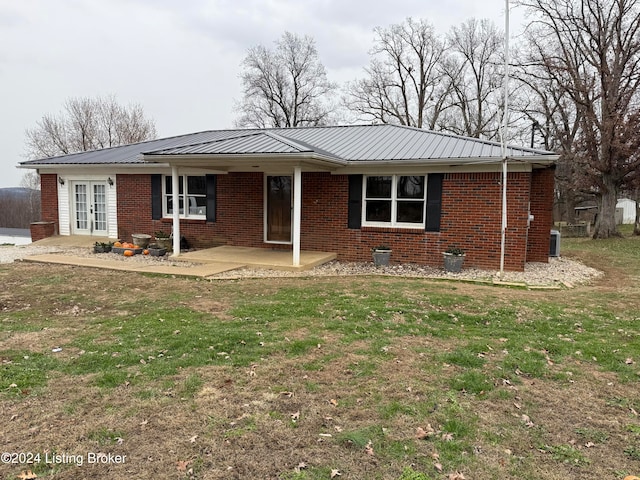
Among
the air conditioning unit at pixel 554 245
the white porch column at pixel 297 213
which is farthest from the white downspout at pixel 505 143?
the white porch column at pixel 297 213

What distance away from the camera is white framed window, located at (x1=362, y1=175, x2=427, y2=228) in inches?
420

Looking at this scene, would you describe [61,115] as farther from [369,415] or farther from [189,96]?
[369,415]

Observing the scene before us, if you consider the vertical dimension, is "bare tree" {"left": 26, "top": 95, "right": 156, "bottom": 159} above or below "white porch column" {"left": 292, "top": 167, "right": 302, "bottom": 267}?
above

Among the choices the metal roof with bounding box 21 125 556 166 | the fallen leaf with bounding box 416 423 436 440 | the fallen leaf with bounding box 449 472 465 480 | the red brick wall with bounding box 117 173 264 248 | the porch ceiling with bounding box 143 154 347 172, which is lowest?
the fallen leaf with bounding box 449 472 465 480

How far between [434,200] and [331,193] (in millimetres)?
2604

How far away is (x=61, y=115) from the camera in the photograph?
32656 millimetres

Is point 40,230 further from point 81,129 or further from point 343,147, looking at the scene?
point 81,129

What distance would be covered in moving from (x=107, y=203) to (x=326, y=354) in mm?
12132

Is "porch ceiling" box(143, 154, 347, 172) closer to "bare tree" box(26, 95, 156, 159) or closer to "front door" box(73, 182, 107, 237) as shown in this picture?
"front door" box(73, 182, 107, 237)

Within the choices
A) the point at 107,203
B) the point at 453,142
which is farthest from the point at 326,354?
the point at 107,203

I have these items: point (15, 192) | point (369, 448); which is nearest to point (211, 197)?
point (369, 448)

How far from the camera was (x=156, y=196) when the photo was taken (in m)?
13.3

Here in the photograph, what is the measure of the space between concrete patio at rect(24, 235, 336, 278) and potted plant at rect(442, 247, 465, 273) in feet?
9.26

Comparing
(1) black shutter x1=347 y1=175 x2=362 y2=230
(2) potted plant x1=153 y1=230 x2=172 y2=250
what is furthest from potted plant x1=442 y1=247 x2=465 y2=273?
(2) potted plant x1=153 y1=230 x2=172 y2=250
